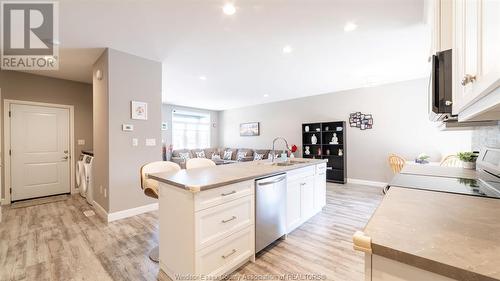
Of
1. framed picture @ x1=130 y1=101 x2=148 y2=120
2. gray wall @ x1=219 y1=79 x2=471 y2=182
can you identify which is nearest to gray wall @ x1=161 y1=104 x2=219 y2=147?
gray wall @ x1=219 y1=79 x2=471 y2=182

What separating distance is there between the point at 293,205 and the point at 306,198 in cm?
34

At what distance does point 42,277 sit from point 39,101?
12.8ft

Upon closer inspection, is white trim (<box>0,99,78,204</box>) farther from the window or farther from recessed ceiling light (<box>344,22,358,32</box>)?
recessed ceiling light (<box>344,22,358,32</box>)

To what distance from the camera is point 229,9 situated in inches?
82.7

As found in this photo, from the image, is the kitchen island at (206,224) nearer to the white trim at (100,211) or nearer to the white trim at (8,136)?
the white trim at (100,211)

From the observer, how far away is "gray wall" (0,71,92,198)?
3.82 meters

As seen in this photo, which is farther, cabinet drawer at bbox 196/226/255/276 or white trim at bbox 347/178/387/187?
white trim at bbox 347/178/387/187

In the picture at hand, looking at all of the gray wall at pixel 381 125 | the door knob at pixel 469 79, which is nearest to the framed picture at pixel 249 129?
the gray wall at pixel 381 125

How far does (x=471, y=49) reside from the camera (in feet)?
2.40

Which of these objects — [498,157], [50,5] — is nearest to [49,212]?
[50,5]

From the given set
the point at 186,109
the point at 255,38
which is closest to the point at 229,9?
the point at 255,38

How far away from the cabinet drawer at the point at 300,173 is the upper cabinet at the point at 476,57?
1.67m

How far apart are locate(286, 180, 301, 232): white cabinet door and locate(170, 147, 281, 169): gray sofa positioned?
408cm

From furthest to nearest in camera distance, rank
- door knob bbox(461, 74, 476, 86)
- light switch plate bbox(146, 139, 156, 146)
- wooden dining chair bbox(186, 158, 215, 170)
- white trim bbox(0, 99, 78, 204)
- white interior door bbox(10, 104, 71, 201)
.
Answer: white interior door bbox(10, 104, 71, 201) < white trim bbox(0, 99, 78, 204) < light switch plate bbox(146, 139, 156, 146) < wooden dining chair bbox(186, 158, 215, 170) < door knob bbox(461, 74, 476, 86)
